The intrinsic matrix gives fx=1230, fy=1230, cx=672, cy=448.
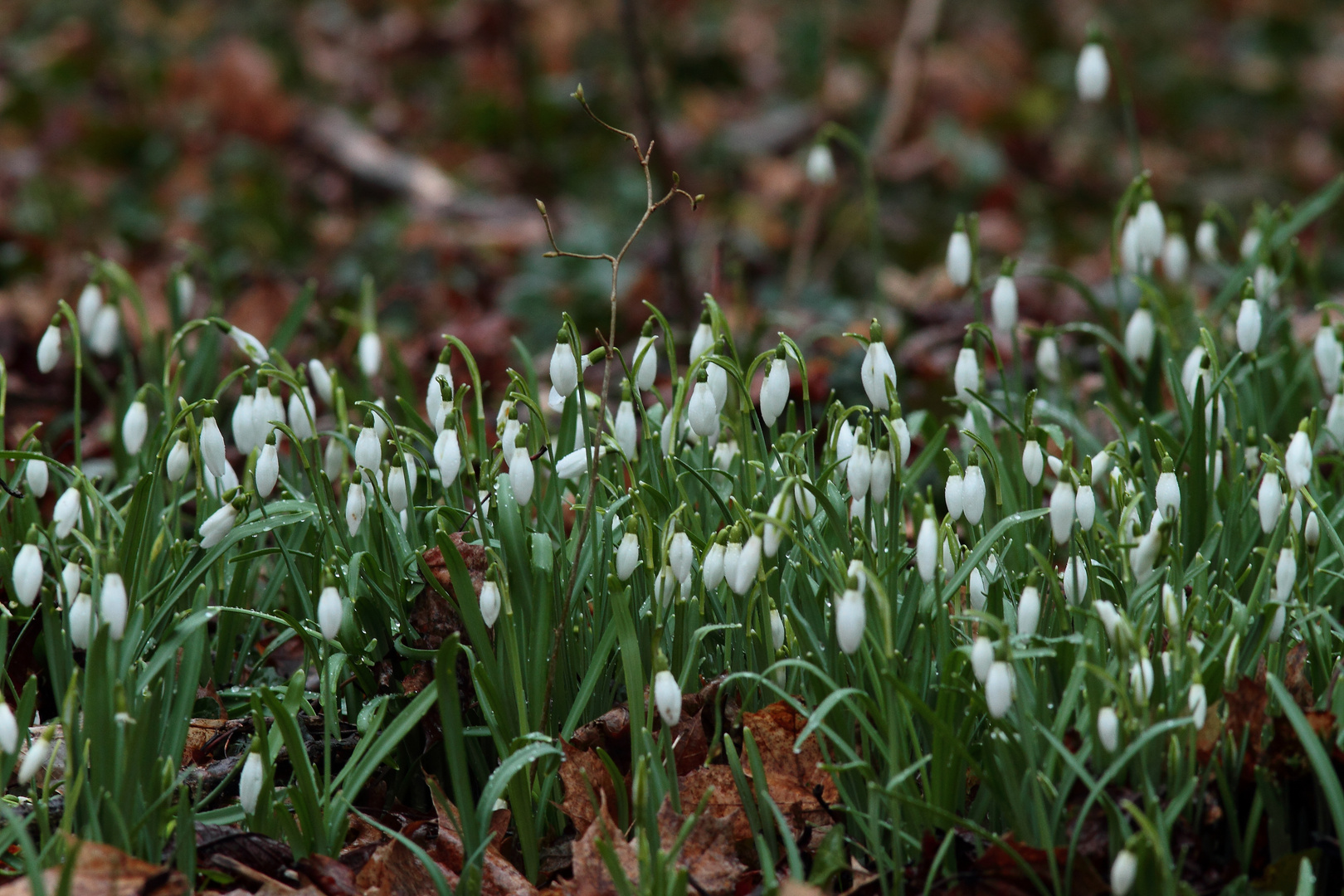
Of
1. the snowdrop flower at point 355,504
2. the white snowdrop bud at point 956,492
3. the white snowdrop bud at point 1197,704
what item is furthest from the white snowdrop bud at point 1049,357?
the snowdrop flower at point 355,504

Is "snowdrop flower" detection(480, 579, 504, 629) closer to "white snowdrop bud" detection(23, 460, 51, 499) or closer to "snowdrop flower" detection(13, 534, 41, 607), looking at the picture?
"snowdrop flower" detection(13, 534, 41, 607)

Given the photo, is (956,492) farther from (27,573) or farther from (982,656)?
(27,573)

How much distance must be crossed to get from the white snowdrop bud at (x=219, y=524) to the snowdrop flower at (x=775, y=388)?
2.96ft

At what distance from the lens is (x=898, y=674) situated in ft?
6.77

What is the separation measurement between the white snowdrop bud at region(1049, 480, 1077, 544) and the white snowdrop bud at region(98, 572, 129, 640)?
4.61ft

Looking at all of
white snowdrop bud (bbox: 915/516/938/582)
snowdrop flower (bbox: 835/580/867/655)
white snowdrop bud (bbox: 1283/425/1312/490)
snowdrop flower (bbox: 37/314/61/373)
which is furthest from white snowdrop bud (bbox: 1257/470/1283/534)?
snowdrop flower (bbox: 37/314/61/373)

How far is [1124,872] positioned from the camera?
5.40ft

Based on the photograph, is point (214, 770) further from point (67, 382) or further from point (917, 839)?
point (67, 382)

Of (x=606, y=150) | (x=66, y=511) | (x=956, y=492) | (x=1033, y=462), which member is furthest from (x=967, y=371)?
(x=606, y=150)

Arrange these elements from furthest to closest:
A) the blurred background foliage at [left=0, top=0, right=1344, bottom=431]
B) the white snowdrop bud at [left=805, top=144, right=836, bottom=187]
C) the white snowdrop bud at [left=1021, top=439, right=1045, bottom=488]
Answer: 1. the blurred background foliage at [left=0, top=0, right=1344, bottom=431]
2. the white snowdrop bud at [left=805, top=144, right=836, bottom=187]
3. the white snowdrop bud at [left=1021, top=439, right=1045, bottom=488]

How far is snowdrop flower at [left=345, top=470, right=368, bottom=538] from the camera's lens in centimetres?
221

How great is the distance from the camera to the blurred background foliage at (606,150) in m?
5.49

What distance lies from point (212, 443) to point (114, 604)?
444 millimetres

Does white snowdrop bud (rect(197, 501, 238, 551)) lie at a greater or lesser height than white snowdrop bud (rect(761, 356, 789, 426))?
lesser
